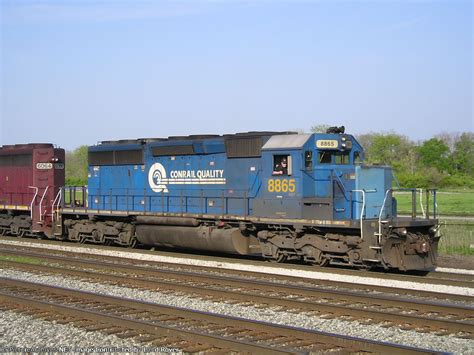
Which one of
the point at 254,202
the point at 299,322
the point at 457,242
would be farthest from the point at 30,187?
the point at 299,322

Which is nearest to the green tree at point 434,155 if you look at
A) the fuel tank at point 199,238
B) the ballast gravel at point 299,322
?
the fuel tank at point 199,238

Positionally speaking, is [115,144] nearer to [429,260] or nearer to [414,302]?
[429,260]

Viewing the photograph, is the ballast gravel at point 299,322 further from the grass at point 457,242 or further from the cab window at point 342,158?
the grass at point 457,242

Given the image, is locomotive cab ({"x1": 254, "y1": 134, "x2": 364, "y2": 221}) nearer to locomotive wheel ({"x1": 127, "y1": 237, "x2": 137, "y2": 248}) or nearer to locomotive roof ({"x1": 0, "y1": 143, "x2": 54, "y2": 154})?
locomotive wheel ({"x1": 127, "y1": 237, "x2": 137, "y2": 248})

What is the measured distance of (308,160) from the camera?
14.5 meters

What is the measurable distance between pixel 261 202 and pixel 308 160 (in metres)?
1.73

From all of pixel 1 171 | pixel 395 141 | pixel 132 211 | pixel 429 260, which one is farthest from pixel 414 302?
pixel 395 141

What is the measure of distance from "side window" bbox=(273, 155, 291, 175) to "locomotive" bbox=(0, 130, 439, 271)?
25 mm

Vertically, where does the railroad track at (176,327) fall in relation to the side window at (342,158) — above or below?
below

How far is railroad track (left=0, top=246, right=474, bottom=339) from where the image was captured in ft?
27.3

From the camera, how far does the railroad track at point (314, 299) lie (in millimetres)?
8336

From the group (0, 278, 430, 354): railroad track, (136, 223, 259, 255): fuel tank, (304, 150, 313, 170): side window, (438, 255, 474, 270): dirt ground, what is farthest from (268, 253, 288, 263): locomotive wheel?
(0, 278, 430, 354): railroad track

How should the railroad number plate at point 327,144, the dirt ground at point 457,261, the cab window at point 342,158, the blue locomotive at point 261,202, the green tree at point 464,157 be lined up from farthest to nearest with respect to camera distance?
the green tree at point 464,157 → the dirt ground at point 457,261 → the cab window at point 342,158 → the railroad number plate at point 327,144 → the blue locomotive at point 261,202

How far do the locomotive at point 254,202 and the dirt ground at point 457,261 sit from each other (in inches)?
60.0
